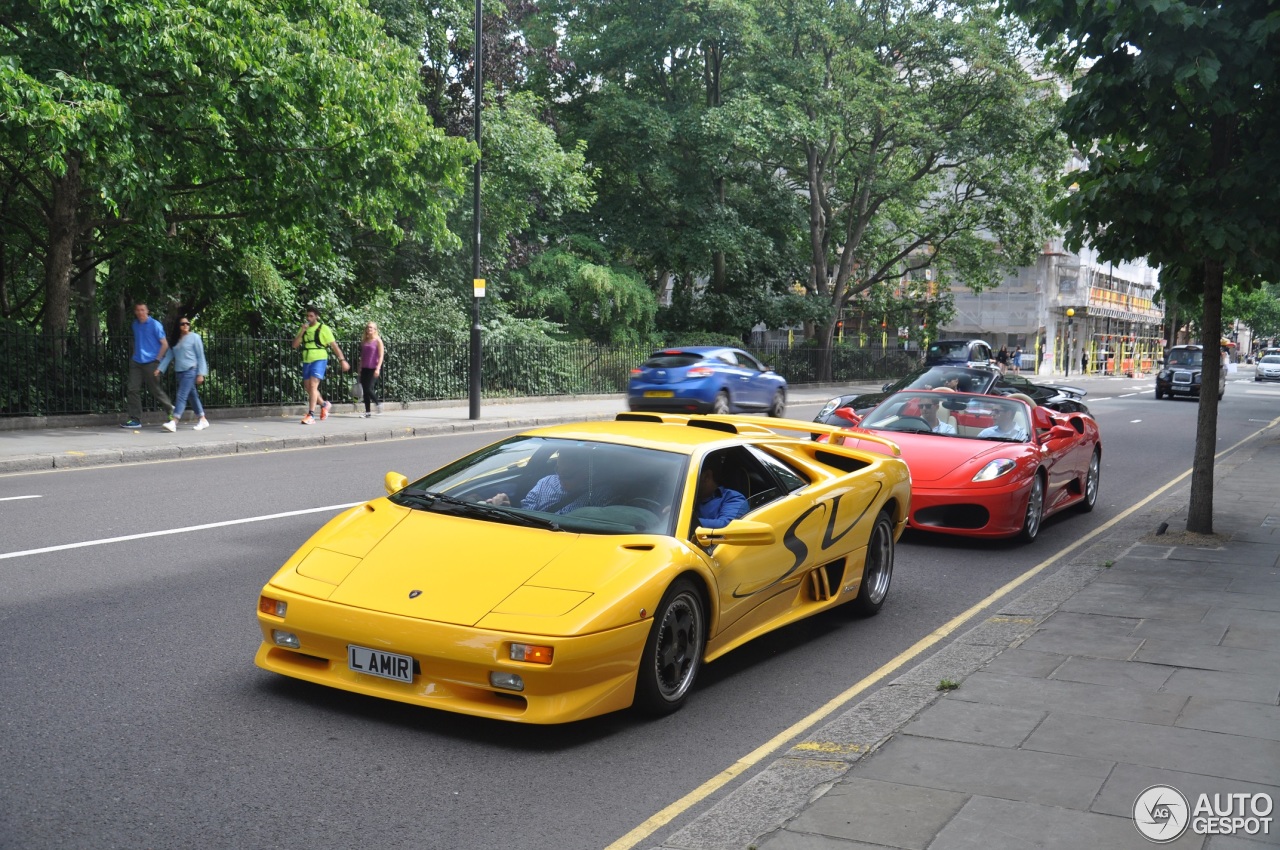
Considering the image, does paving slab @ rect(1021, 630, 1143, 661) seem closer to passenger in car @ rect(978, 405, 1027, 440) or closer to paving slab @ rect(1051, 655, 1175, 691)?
paving slab @ rect(1051, 655, 1175, 691)

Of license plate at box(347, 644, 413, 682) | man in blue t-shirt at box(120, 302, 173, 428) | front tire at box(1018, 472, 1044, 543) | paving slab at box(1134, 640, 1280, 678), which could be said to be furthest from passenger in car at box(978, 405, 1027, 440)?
man in blue t-shirt at box(120, 302, 173, 428)

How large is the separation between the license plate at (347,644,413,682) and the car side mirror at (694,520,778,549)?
57.3 inches

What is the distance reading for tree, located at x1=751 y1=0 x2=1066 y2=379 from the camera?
119 feet

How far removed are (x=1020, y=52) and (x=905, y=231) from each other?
837cm

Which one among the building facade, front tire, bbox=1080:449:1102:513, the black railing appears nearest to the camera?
front tire, bbox=1080:449:1102:513

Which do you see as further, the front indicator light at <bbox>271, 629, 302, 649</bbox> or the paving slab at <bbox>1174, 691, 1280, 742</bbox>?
the front indicator light at <bbox>271, 629, 302, 649</bbox>

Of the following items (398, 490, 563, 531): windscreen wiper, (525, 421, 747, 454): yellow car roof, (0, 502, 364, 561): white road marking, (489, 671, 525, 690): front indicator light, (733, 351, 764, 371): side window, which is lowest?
(0, 502, 364, 561): white road marking

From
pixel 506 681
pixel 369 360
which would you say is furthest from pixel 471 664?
pixel 369 360

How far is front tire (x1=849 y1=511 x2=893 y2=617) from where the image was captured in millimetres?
7211

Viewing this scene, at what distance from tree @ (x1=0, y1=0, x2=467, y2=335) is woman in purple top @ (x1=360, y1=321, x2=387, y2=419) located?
1804mm

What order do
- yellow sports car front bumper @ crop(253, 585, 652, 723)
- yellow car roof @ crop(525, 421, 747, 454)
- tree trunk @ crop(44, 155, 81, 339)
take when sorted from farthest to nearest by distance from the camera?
1. tree trunk @ crop(44, 155, 81, 339)
2. yellow car roof @ crop(525, 421, 747, 454)
3. yellow sports car front bumper @ crop(253, 585, 652, 723)

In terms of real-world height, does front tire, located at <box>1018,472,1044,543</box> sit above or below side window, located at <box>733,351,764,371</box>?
below

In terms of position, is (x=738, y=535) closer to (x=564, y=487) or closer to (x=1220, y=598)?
(x=564, y=487)

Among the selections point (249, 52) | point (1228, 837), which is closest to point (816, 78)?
point (249, 52)
